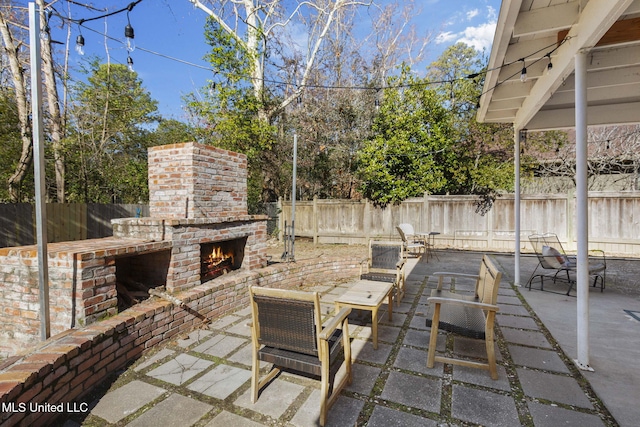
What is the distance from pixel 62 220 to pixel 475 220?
10.4 meters

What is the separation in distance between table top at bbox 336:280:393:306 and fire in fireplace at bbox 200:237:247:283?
193 centimetres

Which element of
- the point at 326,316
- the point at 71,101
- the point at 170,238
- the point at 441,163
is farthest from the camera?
the point at 441,163

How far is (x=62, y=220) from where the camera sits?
6.81 meters

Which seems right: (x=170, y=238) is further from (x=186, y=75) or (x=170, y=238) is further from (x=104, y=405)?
(x=186, y=75)

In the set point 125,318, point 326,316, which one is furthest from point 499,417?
point 125,318

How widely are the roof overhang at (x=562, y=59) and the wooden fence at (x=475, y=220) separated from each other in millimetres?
3731

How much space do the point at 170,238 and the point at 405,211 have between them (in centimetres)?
698

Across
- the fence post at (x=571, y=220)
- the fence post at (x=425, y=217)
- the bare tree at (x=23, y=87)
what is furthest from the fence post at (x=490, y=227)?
the bare tree at (x=23, y=87)

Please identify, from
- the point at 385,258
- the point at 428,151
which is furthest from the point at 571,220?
the point at 385,258

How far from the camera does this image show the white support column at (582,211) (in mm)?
2457

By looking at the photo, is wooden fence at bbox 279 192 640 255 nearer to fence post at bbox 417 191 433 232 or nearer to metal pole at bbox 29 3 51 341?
fence post at bbox 417 191 433 232

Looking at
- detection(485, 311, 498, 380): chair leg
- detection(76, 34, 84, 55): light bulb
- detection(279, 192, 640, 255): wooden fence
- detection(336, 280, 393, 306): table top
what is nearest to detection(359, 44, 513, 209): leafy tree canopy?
detection(279, 192, 640, 255): wooden fence

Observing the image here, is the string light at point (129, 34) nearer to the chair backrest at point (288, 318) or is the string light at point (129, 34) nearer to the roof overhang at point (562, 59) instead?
the chair backrest at point (288, 318)

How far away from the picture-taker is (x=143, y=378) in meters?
2.32
